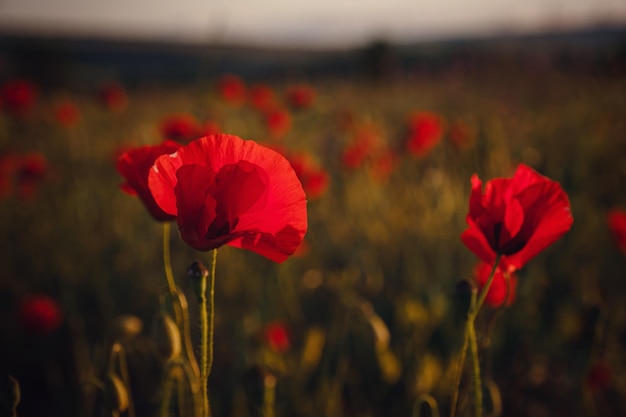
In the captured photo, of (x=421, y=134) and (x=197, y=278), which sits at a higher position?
(x=421, y=134)

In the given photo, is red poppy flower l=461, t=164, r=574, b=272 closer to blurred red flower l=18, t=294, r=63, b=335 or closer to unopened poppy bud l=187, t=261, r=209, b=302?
unopened poppy bud l=187, t=261, r=209, b=302

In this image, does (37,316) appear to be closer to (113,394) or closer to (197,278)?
(113,394)

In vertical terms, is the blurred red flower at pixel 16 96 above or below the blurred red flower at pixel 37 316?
above

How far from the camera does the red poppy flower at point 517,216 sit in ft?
2.69

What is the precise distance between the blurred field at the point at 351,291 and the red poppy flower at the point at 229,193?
15.3 inches

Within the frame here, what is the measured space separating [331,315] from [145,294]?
0.93m

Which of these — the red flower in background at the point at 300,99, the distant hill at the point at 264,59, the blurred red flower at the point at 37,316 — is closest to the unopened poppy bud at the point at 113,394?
the blurred red flower at the point at 37,316

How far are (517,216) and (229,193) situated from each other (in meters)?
0.50

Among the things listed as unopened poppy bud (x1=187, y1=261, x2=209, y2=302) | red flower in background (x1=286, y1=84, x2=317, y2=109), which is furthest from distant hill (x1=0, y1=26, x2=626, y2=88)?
unopened poppy bud (x1=187, y1=261, x2=209, y2=302)

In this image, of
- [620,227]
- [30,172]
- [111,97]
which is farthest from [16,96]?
[620,227]

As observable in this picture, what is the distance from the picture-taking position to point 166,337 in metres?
0.97

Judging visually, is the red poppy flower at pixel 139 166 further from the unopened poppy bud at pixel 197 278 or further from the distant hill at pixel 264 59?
the distant hill at pixel 264 59

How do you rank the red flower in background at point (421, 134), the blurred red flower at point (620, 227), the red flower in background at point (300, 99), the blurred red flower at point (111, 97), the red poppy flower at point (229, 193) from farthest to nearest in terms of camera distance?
the blurred red flower at point (111, 97) → the red flower in background at point (300, 99) → the red flower in background at point (421, 134) → the blurred red flower at point (620, 227) → the red poppy flower at point (229, 193)

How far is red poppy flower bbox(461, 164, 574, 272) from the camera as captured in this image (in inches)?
32.3
